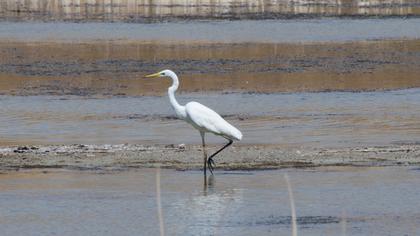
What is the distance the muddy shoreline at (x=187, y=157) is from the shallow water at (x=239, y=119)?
838mm

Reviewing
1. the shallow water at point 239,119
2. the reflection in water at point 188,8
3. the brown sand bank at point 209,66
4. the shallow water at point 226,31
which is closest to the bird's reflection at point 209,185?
the shallow water at point 239,119

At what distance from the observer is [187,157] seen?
47.3 feet

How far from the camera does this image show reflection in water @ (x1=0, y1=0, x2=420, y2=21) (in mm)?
44656

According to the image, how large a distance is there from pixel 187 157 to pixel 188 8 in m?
34.5

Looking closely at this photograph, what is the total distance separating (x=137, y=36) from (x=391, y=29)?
8382mm

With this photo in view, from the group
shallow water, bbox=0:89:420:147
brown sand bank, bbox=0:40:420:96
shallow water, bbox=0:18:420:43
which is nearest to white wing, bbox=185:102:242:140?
shallow water, bbox=0:89:420:147

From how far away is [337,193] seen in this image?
12078 millimetres

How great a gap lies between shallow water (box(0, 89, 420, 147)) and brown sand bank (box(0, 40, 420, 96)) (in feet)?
4.55

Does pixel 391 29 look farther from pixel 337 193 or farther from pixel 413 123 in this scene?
Answer: pixel 337 193

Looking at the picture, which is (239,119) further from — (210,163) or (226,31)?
(226,31)

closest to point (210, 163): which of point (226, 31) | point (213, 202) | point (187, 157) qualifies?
point (187, 157)

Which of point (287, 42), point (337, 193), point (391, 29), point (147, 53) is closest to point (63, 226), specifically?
point (337, 193)

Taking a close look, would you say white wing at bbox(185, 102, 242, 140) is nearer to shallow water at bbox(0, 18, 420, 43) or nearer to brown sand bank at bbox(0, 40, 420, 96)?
brown sand bank at bbox(0, 40, 420, 96)

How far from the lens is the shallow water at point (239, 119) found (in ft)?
53.4
